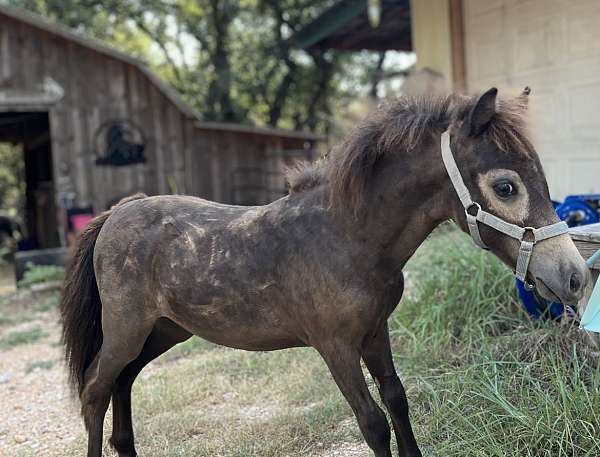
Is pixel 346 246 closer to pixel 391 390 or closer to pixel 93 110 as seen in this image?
pixel 391 390

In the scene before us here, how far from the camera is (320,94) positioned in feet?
55.0

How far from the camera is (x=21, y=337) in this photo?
20.6ft

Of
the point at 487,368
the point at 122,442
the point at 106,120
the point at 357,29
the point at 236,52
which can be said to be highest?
A: the point at 236,52

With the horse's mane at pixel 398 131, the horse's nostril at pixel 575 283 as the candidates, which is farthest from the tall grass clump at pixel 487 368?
the horse's mane at pixel 398 131

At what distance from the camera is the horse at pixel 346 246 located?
2.12m

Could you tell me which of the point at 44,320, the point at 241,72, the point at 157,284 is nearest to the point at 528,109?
the point at 157,284

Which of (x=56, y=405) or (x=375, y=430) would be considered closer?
(x=375, y=430)

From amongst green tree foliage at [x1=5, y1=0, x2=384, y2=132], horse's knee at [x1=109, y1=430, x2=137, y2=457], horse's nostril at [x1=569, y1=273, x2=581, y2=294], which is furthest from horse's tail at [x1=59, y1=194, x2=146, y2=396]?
green tree foliage at [x1=5, y1=0, x2=384, y2=132]

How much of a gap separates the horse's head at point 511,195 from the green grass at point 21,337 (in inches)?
210

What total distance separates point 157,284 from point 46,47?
7800mm

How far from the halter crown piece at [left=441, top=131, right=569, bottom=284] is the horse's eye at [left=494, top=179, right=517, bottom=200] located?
8 cm

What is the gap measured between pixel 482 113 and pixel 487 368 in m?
1.69

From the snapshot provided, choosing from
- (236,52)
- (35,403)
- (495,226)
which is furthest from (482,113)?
(236,52)

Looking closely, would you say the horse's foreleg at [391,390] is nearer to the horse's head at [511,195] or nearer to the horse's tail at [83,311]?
the horse's head at [511,195]
